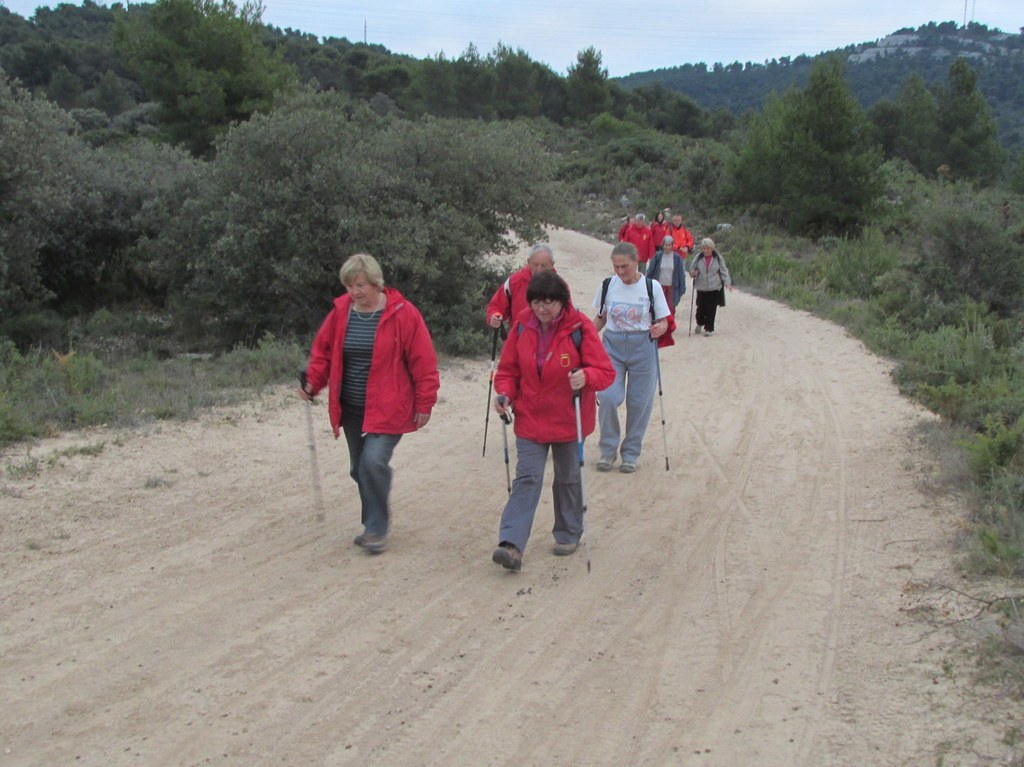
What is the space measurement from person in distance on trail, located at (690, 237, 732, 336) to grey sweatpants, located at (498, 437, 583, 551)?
10.0 m

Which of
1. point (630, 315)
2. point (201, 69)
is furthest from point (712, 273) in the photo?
point (201, 69)

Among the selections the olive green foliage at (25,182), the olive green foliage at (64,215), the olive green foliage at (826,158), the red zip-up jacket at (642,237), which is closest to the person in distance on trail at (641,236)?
the red zip-up jacket at (642,237)

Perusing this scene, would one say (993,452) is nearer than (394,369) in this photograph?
No

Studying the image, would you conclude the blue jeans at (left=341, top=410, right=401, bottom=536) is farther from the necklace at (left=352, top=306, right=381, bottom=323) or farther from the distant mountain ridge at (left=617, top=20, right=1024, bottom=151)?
the distant mountain ridge at (left=617, top=20, right=1024, bottom=151)

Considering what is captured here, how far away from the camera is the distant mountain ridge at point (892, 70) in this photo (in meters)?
116

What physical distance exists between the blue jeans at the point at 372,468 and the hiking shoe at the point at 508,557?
2.64ft

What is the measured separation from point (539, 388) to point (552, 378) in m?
0.10

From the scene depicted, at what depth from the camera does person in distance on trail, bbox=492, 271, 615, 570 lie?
242 inches

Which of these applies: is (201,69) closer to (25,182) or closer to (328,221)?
(25,182)

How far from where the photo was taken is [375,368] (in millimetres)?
6246

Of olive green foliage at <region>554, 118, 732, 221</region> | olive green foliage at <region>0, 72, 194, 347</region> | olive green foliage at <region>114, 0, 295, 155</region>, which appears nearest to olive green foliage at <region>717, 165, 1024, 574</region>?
olive green foliage at <region>554, 118, 732, 221</region>

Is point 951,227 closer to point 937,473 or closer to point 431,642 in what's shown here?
point 937,473

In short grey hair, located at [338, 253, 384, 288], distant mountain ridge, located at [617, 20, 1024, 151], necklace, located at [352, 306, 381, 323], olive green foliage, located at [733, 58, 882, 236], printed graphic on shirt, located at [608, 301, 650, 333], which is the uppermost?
distant mountain ridge, located at [617, 20, 1024, 151]

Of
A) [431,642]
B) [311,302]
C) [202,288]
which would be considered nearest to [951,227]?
[311,302]
